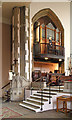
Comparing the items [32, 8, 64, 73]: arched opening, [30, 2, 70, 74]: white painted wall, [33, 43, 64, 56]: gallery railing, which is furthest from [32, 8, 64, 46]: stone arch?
[33, 43, 64, 56]: gallery railing

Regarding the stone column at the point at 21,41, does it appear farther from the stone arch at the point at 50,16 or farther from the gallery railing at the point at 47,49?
the gallery railing at the point at 47,49

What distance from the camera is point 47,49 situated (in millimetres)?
12180

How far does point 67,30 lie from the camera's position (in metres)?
14.2

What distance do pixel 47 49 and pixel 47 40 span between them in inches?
55.2

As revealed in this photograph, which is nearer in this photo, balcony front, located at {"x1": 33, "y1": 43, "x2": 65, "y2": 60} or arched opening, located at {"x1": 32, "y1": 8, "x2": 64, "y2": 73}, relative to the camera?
balcony front, located at {"x1": 33, "y1": 43, "x2": 65, "y2": 60}

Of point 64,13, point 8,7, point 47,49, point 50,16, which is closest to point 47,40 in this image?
point 47,49

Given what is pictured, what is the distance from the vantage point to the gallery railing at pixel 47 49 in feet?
38.3

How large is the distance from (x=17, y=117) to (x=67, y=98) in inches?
84.9

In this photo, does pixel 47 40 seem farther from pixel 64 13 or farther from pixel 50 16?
pixel 64 13

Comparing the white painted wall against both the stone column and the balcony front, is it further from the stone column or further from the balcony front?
the stone column

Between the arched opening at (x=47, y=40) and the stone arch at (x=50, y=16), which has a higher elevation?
the stone arch at (x=50, y=16)

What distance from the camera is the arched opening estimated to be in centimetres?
1200

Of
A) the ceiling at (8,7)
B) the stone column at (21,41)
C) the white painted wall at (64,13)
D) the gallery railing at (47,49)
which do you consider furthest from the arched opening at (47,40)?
the ceiling at (8,7)

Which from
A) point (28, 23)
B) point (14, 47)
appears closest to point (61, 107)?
point (14, 47)
